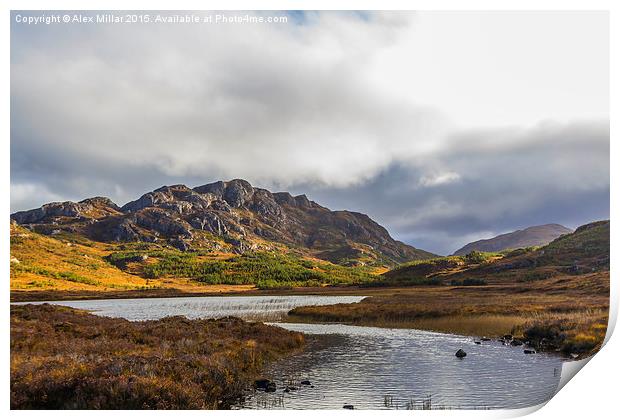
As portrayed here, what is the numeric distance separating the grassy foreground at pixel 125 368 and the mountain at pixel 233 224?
5685 centimetres

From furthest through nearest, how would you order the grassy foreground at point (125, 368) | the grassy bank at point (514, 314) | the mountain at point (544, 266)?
the mountain at point (544, 266), the grassy bank at point (514, 314), the grassy foreground at point (125, 368)

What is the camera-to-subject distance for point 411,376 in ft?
66.7

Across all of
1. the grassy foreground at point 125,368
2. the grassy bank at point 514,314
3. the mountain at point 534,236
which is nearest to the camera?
the grassy foreground at point 125,368

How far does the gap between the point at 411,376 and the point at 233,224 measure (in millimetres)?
160826

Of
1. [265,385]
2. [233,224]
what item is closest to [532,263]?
[265,385]

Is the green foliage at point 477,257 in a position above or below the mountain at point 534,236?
below

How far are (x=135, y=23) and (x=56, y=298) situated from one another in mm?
61202

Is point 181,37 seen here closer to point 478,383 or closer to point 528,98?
point 528,98

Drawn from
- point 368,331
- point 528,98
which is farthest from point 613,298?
point 368,331

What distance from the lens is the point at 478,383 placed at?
19.0 meters

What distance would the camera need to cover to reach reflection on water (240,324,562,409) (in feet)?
55.0

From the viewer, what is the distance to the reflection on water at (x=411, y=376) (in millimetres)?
16766
